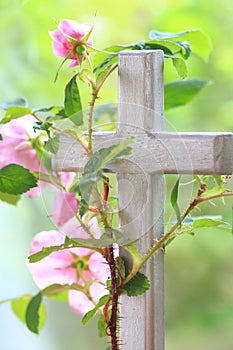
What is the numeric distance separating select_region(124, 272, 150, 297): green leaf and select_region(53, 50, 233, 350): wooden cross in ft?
0.06

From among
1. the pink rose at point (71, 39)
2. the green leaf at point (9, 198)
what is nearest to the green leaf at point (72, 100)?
the pink rose at point (71, 39)

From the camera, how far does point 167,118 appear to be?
1189 mm

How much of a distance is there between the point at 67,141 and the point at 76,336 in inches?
32.3

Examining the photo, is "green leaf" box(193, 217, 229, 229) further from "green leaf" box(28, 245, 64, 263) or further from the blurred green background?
the blurred green background

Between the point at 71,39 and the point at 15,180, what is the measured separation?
13 cm

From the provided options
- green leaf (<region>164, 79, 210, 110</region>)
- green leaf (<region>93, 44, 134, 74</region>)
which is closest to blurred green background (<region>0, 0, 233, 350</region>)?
green leaf (<region>164, 79, 210, 110</region>)

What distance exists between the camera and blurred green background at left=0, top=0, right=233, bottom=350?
3.79 ft

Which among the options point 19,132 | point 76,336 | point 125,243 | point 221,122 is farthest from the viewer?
point 76,336

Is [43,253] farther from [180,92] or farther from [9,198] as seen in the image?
[180,92]

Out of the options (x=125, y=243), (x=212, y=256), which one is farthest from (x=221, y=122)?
(x=125, y=243)

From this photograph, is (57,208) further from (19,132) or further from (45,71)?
(45,71)

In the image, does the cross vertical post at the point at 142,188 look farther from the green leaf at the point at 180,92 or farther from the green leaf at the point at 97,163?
the green leaf at the point at 180,92

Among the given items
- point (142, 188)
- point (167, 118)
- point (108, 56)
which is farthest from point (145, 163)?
point (167, 118)

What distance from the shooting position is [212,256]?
1238 mm
